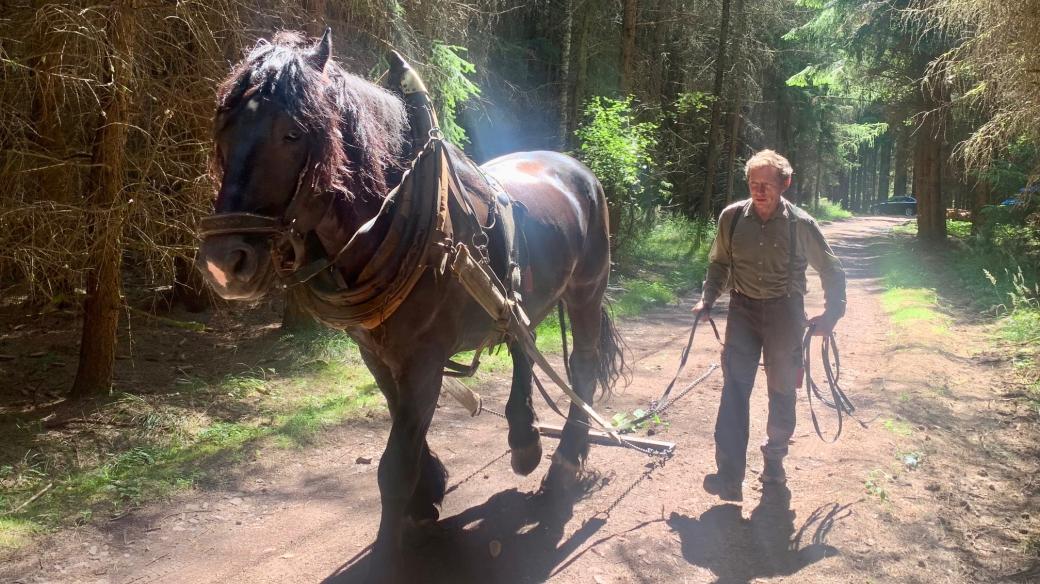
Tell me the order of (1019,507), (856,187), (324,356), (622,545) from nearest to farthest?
(622,545)
(1019,507)
(324,356)
(856,187)

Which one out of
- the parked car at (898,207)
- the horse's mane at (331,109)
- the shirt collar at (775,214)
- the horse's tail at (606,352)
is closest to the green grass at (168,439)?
the horse's tail at (606,352)

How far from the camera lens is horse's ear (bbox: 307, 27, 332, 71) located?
2.46 m

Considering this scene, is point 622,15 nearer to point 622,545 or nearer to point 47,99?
point 47,99

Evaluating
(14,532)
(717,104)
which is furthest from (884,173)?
(14,532)

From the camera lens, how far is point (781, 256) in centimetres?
402

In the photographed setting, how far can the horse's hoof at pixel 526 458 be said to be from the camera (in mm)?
4090

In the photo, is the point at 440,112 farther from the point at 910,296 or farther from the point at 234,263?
the point at 910,296

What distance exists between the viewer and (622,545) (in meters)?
3.57

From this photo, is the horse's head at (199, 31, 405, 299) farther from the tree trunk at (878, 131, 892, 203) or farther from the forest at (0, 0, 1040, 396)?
the tree trunk at (878, 131, 892, 203)

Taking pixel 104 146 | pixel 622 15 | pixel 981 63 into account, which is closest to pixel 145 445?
pixel 104 146

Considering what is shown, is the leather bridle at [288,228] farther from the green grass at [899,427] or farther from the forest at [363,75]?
the green grass at [899,427]

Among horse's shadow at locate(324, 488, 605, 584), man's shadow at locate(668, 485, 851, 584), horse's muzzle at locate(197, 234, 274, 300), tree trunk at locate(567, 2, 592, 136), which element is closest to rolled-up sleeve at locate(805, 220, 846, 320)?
man's shadow at locate(668, 485, 851, 584)

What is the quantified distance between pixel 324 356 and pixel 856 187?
60241 mm

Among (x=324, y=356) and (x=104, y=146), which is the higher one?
(x=104, y=146)
